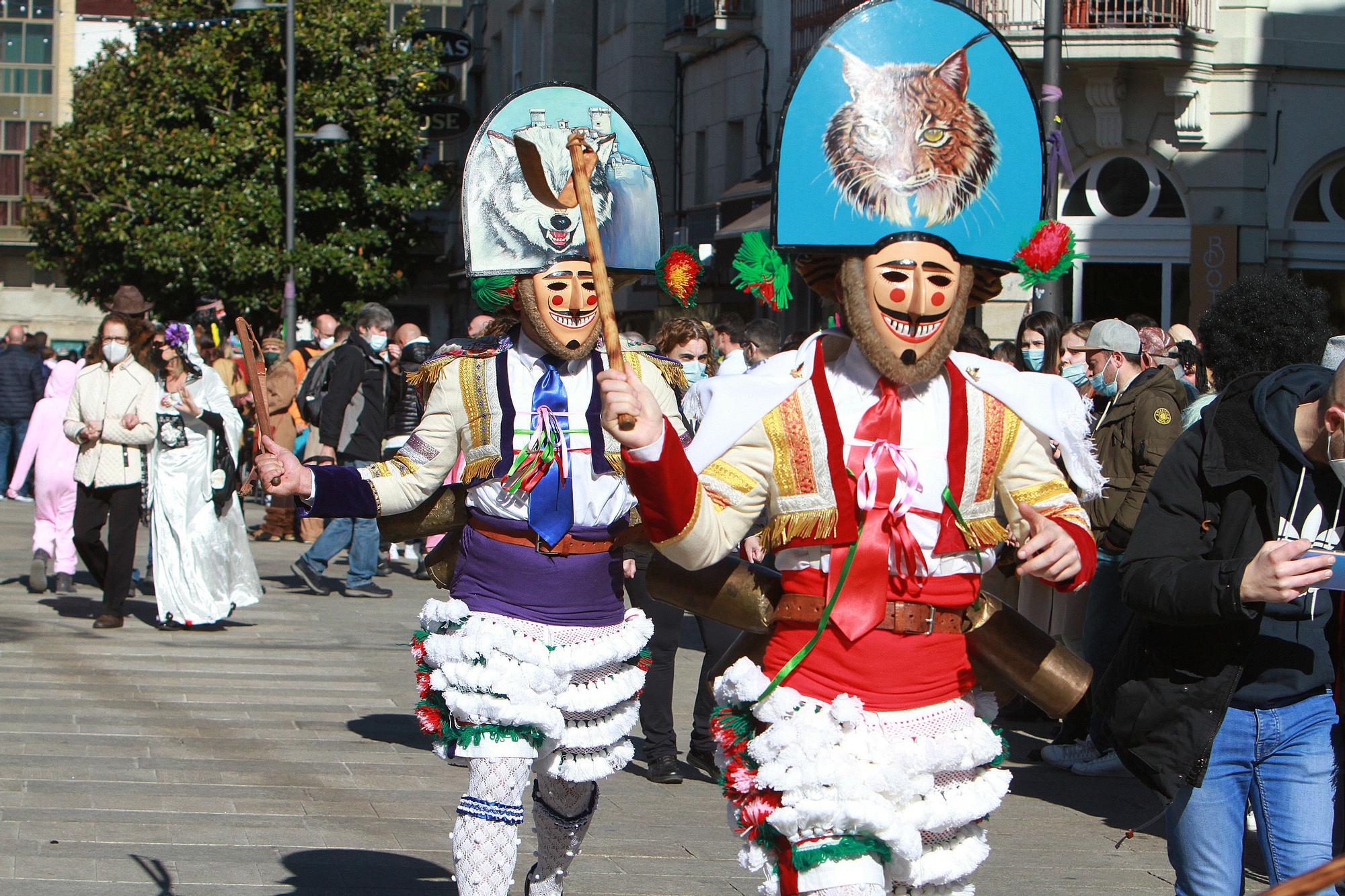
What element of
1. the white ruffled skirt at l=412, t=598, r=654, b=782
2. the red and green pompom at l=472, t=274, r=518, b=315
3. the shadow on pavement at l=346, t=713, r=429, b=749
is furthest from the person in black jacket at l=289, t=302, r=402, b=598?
the white ruffled skirt at l=412, t=598, r=654, b=782

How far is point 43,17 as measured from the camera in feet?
170

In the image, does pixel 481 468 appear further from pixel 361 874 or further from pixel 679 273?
pixel 361 874

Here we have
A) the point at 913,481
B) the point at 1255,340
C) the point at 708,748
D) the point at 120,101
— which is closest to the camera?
the point at 913,481

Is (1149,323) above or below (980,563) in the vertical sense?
above

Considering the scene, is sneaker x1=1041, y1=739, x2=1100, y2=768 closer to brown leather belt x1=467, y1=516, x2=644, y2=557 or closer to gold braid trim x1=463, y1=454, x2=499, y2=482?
brown leather belt x1=467, y1=516, x2=644, y2=557

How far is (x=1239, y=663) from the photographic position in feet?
12.8

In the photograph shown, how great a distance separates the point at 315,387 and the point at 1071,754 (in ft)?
23.0

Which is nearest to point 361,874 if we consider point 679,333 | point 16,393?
point 679,333

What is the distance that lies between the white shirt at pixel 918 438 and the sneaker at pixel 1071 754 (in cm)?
420

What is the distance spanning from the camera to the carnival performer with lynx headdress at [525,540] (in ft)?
15.8

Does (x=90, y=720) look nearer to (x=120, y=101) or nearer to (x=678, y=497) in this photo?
(x=678, y=497)

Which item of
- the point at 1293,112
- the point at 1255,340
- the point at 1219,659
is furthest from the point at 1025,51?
the point at 1219,659

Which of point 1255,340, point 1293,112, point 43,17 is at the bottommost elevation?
point 1255,340

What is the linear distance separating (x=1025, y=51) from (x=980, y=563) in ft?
50.5
